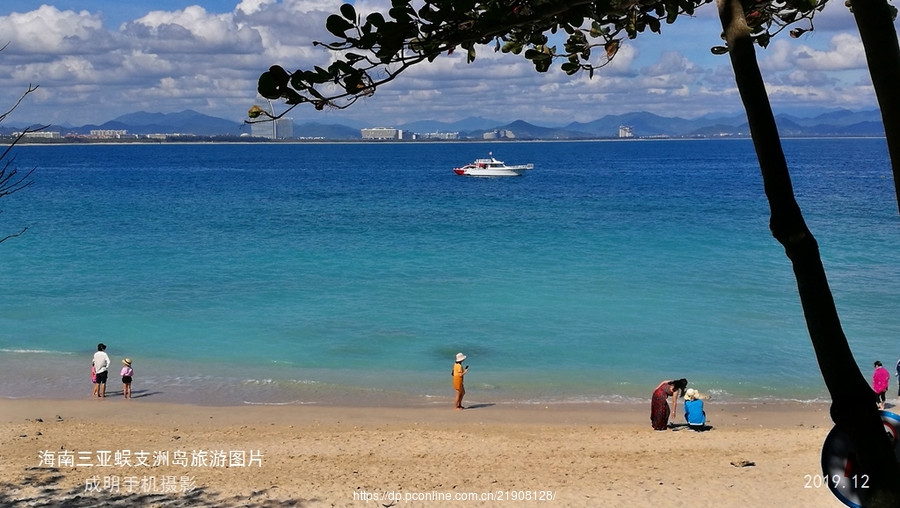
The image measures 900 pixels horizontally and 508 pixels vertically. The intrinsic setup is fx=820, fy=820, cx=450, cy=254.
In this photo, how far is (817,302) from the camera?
10.1 feet

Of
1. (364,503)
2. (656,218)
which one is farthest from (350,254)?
(364,503)

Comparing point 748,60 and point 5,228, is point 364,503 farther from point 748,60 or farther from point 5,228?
point 5,228

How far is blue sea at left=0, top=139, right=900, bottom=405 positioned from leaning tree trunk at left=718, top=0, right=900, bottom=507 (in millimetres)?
13833

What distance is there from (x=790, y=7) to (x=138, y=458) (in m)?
10.5

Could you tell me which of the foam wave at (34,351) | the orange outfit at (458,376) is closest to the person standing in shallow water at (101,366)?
the foam wave at (34,351)

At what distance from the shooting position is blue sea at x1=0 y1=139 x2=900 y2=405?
60.0ft

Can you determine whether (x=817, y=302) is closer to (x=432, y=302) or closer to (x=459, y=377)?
(x=459, y=377)

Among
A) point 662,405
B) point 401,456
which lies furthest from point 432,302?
point 401,456

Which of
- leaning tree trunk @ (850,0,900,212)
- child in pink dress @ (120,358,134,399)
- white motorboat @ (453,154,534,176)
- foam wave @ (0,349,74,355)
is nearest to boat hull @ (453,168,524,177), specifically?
white motorboat @ (453,154,534,176)

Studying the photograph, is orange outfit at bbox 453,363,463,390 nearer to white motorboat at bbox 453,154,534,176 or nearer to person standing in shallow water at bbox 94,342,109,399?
person standing in shallow water at bbox 94,342,109,399

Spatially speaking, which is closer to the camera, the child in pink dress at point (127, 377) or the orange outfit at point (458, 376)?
the orange outfit at point (458, 376)

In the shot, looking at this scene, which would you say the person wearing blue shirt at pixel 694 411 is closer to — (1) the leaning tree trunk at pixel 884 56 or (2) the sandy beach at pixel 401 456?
(2) the sandy beach at pixel 401 456

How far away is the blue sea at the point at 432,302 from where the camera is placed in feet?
60.0

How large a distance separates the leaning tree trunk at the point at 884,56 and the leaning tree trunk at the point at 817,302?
0.38m
